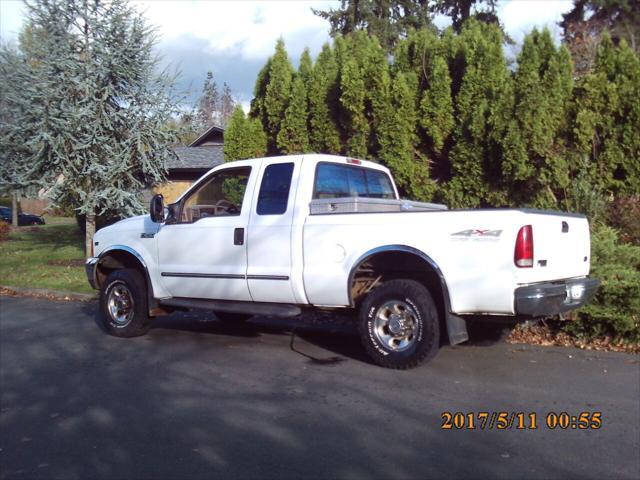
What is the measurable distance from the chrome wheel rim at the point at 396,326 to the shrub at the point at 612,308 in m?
2.16

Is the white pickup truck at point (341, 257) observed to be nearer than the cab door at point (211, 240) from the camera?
Yes

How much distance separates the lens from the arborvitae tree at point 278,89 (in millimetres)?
13457

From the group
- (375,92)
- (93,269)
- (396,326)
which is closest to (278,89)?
(375,92)

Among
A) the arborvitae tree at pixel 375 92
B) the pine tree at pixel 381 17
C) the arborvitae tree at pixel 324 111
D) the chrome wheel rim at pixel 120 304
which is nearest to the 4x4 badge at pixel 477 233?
the chrome wheel rim at pixel 120 304

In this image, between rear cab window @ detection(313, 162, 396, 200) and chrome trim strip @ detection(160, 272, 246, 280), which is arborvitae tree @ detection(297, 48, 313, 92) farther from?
chrome trim strip @ detection(160, 272, 246, 280)

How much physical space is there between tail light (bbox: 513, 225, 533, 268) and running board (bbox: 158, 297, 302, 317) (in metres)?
2.42

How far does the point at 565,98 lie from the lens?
10.5 meters

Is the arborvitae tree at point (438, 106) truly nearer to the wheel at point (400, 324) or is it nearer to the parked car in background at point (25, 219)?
the wheel at point (400, 324)

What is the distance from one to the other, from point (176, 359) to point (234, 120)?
7276mm

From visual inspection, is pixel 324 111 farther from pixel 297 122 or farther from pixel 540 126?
pixel 540 126

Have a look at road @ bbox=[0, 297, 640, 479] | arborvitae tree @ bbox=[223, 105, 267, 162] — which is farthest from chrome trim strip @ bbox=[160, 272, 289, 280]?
arborvitae tree @ bbox=[223, 105, 267, 162]

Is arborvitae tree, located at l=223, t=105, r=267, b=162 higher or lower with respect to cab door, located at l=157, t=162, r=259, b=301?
higher

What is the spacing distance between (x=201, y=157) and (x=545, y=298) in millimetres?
22788

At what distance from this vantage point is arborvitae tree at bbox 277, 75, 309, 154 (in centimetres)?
1299
